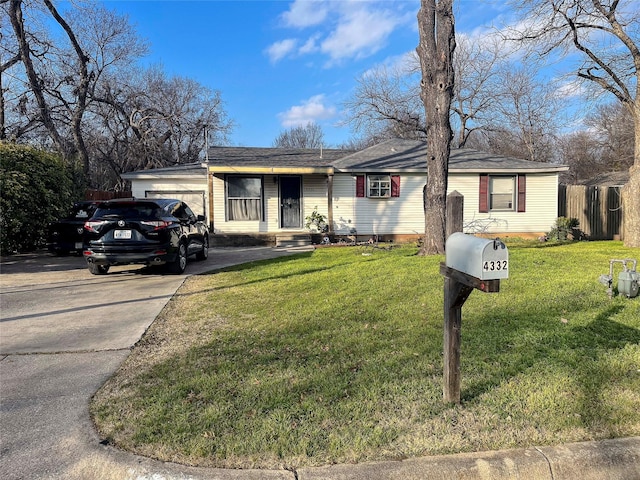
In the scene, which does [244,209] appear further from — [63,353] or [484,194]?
[63,353]

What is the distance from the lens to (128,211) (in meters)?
8.36

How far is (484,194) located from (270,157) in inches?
336

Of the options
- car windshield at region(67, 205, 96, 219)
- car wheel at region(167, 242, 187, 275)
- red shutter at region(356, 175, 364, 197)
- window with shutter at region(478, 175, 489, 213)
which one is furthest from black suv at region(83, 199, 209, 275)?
window with shutter at region(478, 175, 489, 213)

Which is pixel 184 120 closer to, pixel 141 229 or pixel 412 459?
pixel 141 229

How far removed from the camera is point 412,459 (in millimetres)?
2438

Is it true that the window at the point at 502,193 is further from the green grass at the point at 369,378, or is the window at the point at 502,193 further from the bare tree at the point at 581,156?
the bare tree at the point at 581,156

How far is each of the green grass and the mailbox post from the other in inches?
12.2

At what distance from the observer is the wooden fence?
1681 cm

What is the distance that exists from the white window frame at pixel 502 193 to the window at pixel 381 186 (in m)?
3.81

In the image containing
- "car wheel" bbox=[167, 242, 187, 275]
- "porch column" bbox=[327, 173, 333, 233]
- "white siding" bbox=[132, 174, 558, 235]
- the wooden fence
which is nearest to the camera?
"car wheel" bbox=[167, 242, 187, 275]

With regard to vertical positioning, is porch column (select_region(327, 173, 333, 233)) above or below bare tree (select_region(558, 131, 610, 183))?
below

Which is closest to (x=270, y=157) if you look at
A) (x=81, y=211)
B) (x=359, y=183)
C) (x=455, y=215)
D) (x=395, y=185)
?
(x=359, y=183)

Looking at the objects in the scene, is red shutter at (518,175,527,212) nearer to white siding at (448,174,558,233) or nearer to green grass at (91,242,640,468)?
white siding at (448,174,558,233)

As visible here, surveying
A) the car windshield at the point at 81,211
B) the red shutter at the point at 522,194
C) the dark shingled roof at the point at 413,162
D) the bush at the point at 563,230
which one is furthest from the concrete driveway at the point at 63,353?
the bush at the point at 563,230
